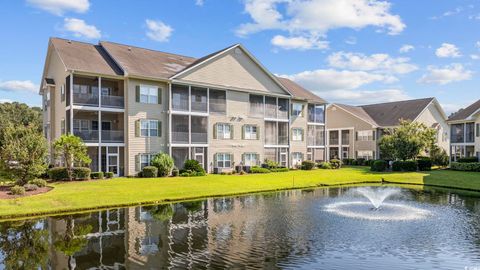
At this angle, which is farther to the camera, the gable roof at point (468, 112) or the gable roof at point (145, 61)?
the gable roof at point (468, 112)

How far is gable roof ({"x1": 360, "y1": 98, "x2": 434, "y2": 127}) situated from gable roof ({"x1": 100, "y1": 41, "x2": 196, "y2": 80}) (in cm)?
3495

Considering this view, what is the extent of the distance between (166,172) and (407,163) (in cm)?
2924

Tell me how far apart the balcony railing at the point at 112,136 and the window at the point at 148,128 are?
1972 millimetres

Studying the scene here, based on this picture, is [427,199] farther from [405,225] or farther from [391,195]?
[405,225]

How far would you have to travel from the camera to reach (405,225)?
1648 cm

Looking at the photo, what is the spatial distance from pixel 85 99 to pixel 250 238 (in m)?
24.8

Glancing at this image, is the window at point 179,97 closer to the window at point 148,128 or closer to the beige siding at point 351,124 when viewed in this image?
the window at point 148,128

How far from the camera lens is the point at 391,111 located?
6328cm

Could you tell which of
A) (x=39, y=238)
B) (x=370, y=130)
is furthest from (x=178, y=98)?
(x=370, y=130)

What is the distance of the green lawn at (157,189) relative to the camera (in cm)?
1986

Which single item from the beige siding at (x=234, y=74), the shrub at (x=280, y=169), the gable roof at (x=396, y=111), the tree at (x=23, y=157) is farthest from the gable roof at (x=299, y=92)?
the tree at (x=23, y=157)

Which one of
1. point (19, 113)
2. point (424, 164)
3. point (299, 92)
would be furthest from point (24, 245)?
point (19, 113)

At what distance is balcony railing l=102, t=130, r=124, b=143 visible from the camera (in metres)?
34.0

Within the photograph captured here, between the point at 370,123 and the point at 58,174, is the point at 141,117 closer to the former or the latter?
the point at 58,174
